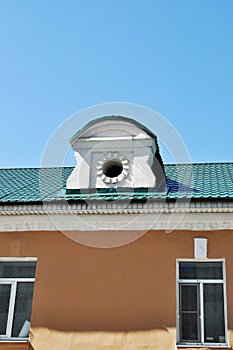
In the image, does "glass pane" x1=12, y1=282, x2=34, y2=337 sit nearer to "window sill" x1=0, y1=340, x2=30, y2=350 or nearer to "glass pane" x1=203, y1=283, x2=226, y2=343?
"window sill" x1=0, y1=340, x2=30, y2=350

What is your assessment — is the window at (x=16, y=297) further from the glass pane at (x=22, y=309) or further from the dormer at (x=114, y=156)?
the dormer at (x=114, y=156)

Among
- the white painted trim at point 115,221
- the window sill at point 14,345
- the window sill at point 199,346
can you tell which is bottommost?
the window sill at point 14,345

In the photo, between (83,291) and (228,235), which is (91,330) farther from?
(228,235)

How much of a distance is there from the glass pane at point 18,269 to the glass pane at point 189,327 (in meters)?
2.78

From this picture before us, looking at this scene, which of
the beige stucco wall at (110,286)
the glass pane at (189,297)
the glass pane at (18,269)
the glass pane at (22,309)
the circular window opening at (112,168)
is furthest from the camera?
the circular window opening at (112,168)

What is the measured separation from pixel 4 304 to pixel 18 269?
661mm

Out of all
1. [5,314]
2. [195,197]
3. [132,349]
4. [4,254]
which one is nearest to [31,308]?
[5,314]

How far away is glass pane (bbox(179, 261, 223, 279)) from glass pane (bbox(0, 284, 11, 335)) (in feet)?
10.1

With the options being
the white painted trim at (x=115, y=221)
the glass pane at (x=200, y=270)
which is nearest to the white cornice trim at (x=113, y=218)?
the white painted trim at (x=115, y=221)

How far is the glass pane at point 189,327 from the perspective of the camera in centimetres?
899

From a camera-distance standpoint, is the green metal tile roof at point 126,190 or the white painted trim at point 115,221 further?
the green metal tile roof at point 126,190

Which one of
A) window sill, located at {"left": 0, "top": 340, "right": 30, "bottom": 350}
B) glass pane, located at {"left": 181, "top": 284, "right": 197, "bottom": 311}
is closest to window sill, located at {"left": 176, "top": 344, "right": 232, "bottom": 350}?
glass pane, located at {"left": 181, "top": 284, "right": 197, "bottom": 311}

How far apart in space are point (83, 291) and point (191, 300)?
1.85 m

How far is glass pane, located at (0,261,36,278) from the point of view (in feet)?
32.2
